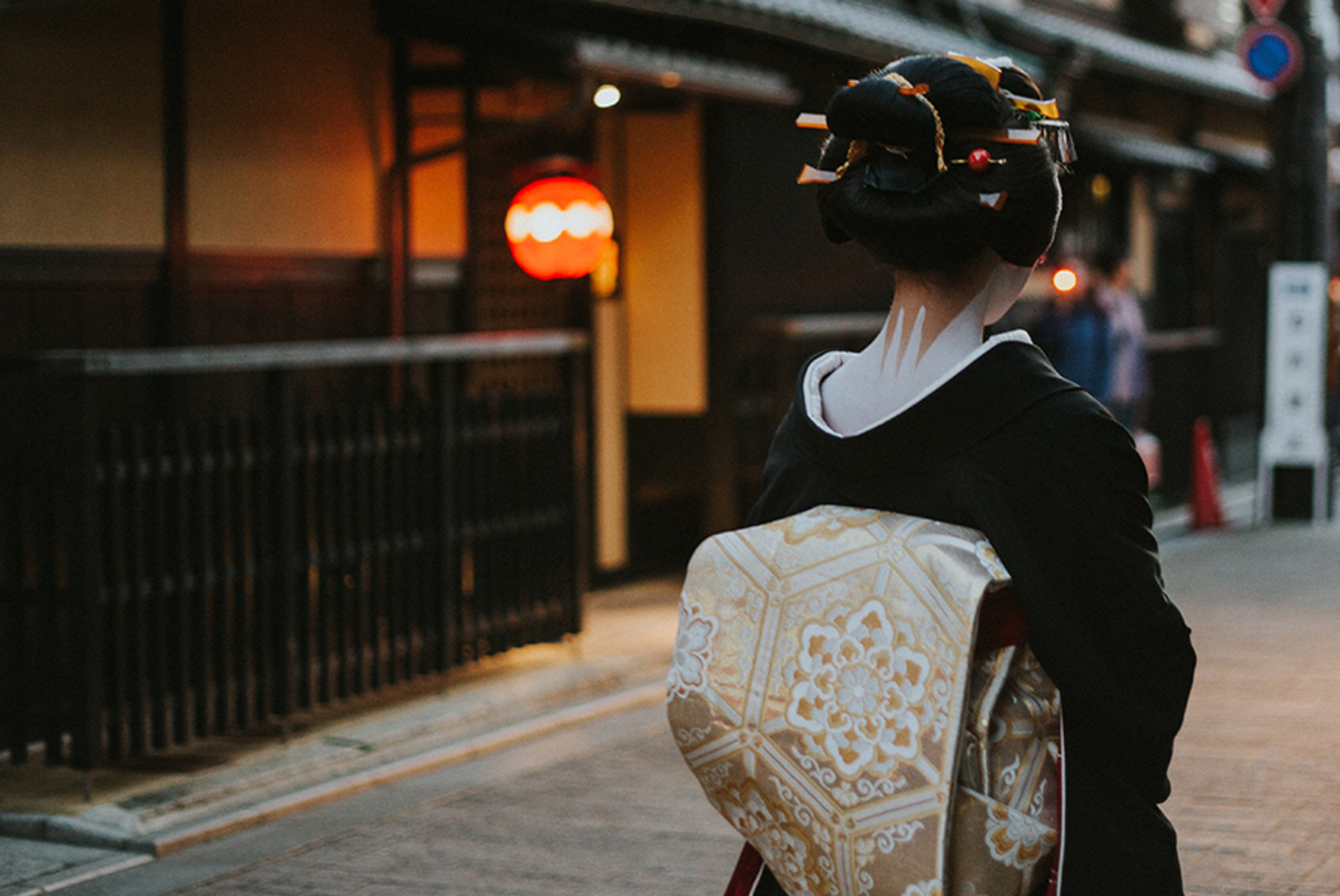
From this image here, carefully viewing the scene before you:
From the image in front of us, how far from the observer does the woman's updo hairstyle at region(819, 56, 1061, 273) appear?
8.70ft

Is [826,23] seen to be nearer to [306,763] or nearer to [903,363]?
[306,763]

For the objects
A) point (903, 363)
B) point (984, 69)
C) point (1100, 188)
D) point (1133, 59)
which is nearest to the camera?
point (984, 69)

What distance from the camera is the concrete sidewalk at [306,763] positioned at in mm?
6043

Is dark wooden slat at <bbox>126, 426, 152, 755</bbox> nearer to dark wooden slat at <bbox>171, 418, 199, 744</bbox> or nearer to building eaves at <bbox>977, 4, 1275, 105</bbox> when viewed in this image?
dark wooden slat at <bbox>171, 418, 199, 744</bbox>

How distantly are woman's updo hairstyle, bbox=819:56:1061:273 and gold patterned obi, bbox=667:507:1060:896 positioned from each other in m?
0.44

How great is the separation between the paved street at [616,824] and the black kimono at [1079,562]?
9.79 feet

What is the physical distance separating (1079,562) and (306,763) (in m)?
5.04

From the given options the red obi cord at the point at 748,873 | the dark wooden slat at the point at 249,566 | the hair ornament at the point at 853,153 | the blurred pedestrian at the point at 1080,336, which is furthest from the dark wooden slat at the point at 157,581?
the blurred pedestrian at the point at 1080,336

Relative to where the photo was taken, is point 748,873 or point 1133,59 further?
point 1133,59

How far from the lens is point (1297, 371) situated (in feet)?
49.0

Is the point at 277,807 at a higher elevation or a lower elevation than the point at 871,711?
lower

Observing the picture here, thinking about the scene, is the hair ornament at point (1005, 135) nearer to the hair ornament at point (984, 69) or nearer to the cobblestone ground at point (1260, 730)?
the hair ornament at point (984, 69)

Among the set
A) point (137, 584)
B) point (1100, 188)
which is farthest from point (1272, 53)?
point (137, 584)

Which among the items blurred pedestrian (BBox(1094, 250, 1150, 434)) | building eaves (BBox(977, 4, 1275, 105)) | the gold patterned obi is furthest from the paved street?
building eaves (BBox(977, 4, 1275, 105))
